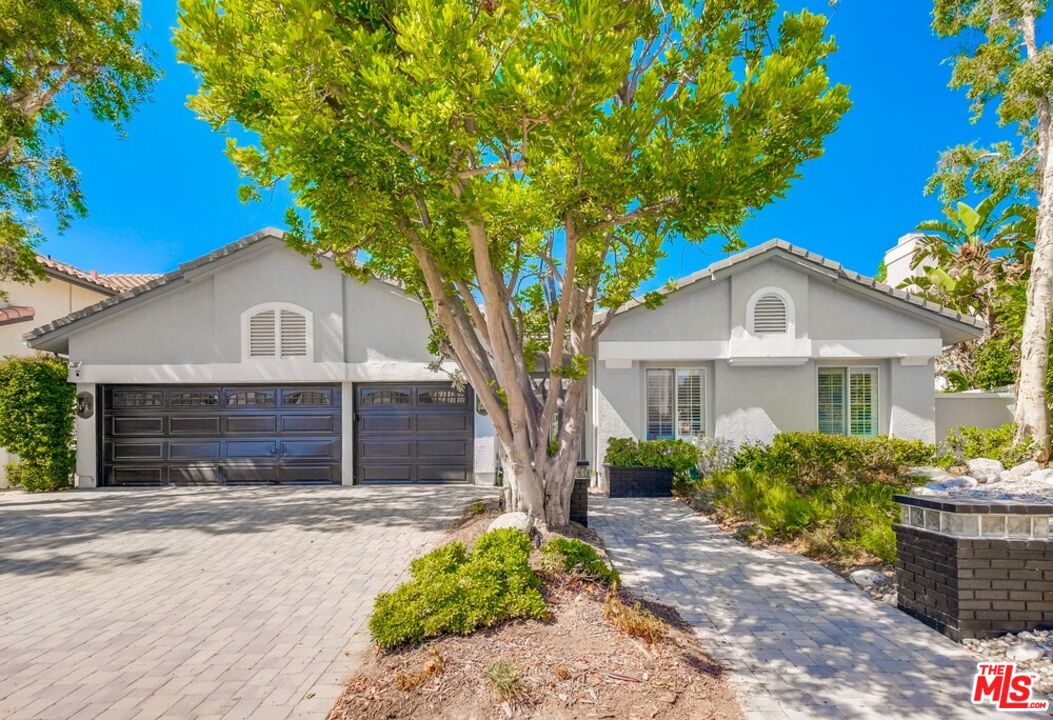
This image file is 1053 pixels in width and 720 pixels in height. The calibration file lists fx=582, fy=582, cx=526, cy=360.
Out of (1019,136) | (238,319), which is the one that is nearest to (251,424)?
(238,319)

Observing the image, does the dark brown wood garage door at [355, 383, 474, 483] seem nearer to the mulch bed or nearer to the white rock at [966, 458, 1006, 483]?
the mulch bed

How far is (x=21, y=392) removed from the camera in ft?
40.5

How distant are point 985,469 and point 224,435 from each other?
15862 millimetres

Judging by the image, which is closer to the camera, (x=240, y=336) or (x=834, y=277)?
(x=834, y=277)

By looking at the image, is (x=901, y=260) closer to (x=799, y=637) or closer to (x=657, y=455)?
(x=657, y=455)

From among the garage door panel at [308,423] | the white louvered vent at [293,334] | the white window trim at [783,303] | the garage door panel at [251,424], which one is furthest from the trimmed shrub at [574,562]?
the garage door panel at [251,424]

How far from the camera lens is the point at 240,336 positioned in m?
12.9

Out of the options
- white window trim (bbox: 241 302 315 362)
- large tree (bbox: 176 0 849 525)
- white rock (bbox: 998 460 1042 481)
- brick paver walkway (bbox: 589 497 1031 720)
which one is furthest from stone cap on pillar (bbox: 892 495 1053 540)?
white window trim (bbox: 241 302 315 362)

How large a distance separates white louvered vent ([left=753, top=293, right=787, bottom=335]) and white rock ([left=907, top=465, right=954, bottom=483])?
3.58 metres

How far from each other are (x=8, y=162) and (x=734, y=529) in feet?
49.8

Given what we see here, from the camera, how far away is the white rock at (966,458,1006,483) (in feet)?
35.6

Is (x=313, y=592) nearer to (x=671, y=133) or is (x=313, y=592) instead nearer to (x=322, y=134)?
(x=322, y=134)

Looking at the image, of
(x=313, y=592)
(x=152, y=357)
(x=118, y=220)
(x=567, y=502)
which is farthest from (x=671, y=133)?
(x=118, y=220)

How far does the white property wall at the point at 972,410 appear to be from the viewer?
43.3ft
